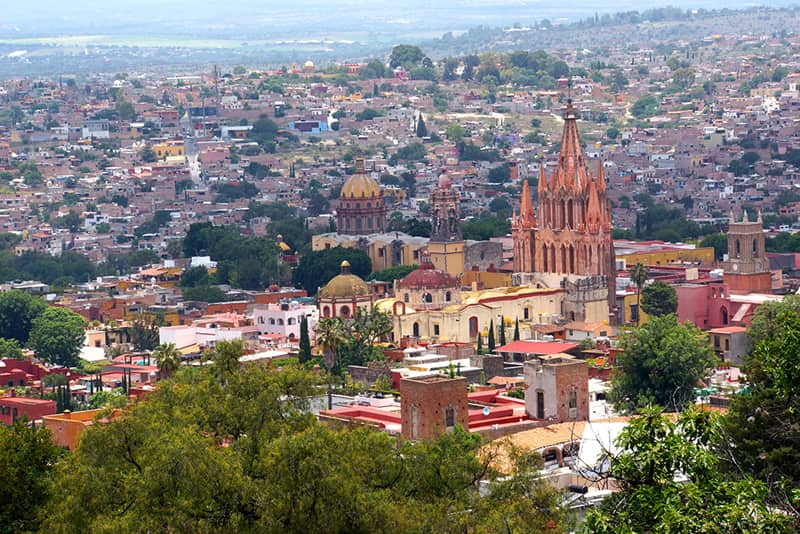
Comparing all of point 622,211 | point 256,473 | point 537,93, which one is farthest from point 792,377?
point 537,93

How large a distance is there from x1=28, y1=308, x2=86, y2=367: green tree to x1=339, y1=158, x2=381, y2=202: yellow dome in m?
24.5

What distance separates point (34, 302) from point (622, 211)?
53.7 meters

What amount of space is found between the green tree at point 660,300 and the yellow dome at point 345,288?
339 inches

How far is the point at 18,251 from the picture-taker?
114m

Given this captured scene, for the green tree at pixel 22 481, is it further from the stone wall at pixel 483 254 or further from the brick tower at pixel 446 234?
the stone wall at pixel 483 254

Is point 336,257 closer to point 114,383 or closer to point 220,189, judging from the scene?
point 114,383

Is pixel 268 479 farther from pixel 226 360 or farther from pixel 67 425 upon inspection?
pixel 67 425

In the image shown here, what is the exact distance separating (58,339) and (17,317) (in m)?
7.72

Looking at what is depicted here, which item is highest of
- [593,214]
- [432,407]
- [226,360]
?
[226,360]

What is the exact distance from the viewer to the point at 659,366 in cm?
5278

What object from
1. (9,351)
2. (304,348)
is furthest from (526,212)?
(9,351)

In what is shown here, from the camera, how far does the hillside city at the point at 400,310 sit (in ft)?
98.1

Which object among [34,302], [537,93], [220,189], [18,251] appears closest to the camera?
[34,302]

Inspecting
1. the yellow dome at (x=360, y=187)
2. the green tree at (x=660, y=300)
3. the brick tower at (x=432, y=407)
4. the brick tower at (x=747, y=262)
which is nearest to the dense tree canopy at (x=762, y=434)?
the brick tower at (x=432, y=407)
